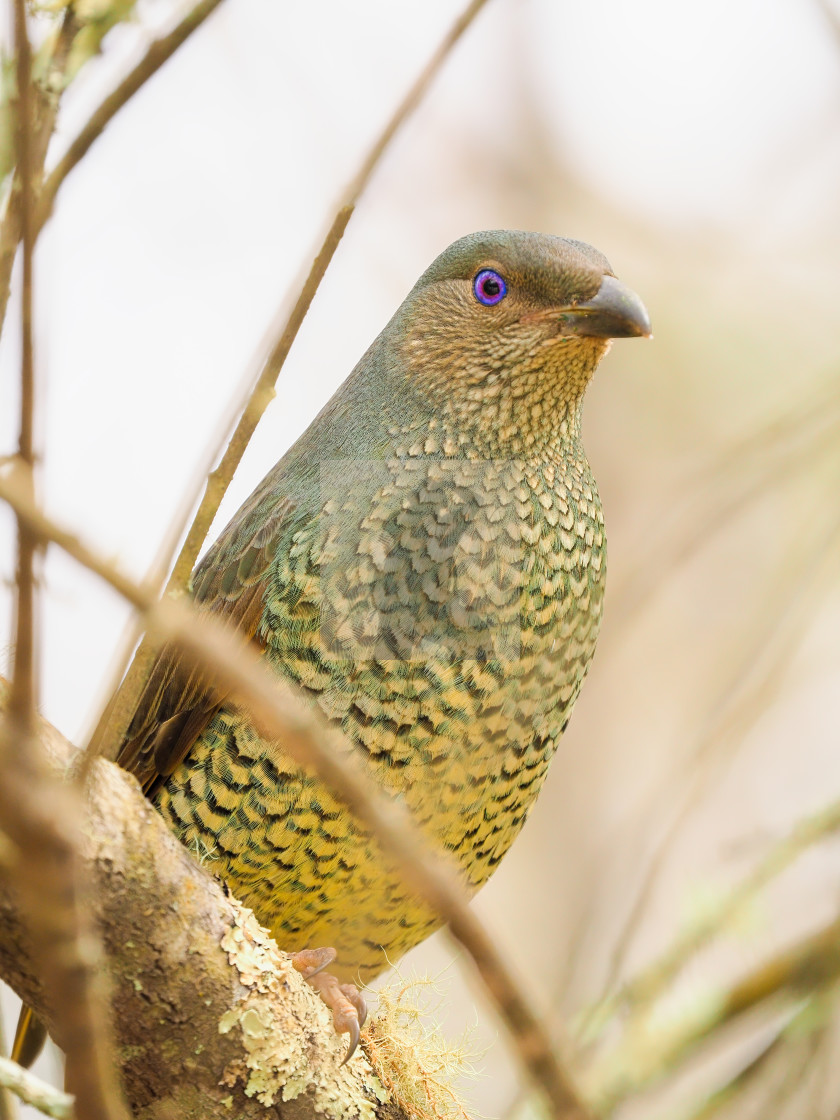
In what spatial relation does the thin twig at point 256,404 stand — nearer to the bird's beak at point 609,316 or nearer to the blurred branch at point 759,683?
the bird's beak at point 609,316

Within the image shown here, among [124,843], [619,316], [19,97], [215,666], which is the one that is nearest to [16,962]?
[124,843]

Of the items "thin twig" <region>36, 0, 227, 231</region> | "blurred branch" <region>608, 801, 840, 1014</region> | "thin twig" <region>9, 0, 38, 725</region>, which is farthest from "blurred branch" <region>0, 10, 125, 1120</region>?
"blurred branch" <region>608, 801, 840, 1014</region>

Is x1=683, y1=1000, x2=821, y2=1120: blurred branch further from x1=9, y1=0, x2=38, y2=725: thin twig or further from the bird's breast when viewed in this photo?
x1=9, y1=0, x2=38, y2=725: thin twig

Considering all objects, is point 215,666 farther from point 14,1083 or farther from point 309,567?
point 309,567

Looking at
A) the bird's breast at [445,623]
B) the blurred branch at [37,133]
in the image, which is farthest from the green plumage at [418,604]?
the blurred branch at [37,133]

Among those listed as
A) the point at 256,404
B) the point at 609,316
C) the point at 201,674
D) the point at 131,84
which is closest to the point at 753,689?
the point at 609,316

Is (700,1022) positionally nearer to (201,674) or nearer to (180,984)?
(180,984)
